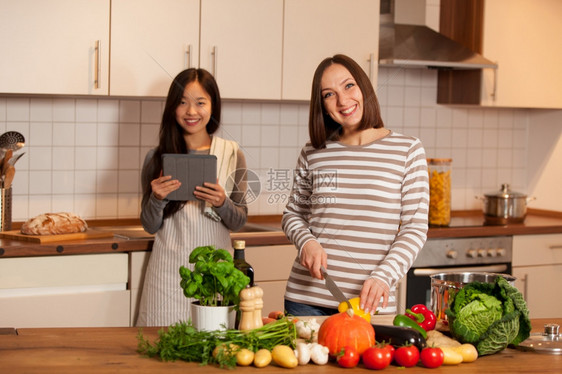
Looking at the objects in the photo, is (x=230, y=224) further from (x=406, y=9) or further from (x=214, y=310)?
(x=406, y=9)

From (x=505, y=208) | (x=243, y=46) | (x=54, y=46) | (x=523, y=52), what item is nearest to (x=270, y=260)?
(x=243, y=46)

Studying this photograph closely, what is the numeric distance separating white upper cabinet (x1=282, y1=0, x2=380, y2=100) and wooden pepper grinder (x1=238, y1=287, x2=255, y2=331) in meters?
1.81

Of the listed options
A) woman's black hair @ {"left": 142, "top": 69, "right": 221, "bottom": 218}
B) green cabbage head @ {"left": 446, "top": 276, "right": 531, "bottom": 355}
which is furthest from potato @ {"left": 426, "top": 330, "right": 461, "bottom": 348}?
woman's black hair @ {"left": 142, "top": 69, "right": 221, "bottom": 218}

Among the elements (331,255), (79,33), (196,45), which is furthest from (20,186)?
(331,255)

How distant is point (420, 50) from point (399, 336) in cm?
219

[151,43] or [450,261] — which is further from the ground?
[151,43]

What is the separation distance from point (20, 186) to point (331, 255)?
1640 mm

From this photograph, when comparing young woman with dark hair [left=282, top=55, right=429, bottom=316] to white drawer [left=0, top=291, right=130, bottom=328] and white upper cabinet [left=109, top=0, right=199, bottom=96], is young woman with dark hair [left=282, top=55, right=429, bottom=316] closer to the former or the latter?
white drawer [left=0, top=291, right=130, bottom=328]

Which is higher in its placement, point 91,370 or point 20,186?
point 20,186

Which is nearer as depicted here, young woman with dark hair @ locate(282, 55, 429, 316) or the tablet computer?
young woman with dark hair @ locate(282, 55, 429, 316)

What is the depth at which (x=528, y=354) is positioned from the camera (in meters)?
1.57

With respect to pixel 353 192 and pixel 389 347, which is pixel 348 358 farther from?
pixel 353 192

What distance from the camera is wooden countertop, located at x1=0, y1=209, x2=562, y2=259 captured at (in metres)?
2.61

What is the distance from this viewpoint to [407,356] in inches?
56.5
